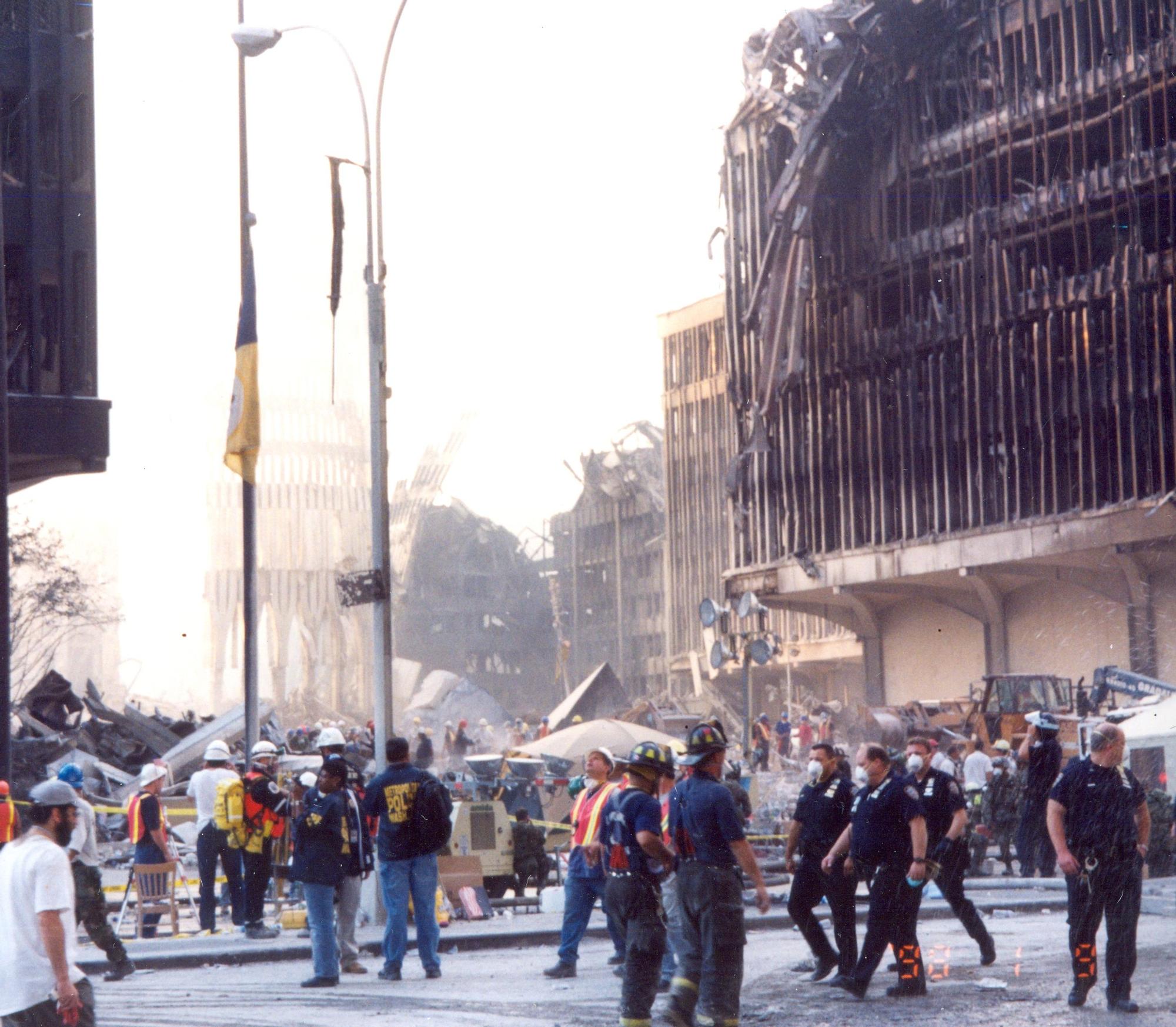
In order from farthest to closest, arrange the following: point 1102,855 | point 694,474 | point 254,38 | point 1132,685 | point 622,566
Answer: point 622,566 < point 694,474 < point 1132,685 < point 254,38 < point 1102,855

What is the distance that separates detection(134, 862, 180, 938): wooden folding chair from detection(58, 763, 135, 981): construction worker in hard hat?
9.63 ft

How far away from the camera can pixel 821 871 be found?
12.7 m

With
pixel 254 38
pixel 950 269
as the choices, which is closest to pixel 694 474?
pixel 950 269

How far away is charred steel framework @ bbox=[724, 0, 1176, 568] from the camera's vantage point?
46656mm

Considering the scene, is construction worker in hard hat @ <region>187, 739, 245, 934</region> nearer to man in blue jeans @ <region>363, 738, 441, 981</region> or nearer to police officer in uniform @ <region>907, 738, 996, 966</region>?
man in blue jeans @ <region>363, 738, 441, 981</region>

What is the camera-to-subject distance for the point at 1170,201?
45.7 meters

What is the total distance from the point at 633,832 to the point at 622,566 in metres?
116

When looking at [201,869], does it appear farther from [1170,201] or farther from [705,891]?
[1170,201]

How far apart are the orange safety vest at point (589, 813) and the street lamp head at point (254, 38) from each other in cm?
954

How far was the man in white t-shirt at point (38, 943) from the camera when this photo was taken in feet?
22.5

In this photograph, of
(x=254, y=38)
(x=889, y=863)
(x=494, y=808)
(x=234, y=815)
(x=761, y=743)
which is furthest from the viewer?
(x=761, y=743)

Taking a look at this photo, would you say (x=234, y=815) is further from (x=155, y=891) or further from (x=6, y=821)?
(x=6, y=821)

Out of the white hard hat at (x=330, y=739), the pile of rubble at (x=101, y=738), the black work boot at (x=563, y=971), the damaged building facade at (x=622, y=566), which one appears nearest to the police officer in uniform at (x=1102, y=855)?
the black work boot at (x=563, y=971)

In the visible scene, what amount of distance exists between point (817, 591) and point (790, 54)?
16705 mm
